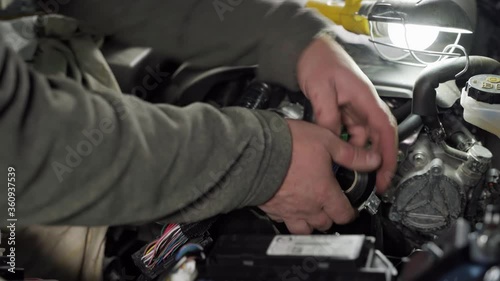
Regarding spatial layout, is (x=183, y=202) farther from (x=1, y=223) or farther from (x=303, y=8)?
(x=303, y=8)

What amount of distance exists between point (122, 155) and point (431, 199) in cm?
50

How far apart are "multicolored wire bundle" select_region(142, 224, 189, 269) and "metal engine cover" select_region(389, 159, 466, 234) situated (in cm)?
35

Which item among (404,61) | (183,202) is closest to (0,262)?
(183,202)

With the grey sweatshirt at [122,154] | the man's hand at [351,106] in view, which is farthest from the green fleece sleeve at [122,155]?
the man's hand at [351,106]

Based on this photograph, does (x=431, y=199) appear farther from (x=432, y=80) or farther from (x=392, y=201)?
(x=432, y=80)

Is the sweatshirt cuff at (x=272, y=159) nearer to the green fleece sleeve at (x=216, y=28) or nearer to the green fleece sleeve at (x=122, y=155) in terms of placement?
the green fleece sleeve at (x=122, y=155)

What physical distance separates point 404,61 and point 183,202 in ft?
1.91

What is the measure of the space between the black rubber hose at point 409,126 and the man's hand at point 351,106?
0.05 metres

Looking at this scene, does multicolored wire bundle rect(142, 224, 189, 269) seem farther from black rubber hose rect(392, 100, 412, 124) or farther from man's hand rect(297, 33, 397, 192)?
black rubber hose rect(392, 100, 412, 124)

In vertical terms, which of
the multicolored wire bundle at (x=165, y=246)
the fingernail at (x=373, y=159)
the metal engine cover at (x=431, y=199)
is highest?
the fingernail at (x=373, y=159)

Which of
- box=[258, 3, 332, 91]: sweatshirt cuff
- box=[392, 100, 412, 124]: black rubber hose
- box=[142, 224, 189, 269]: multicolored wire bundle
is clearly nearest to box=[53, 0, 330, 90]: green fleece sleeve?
box=[258, 3, 332, 91]: sweatshirt cuff

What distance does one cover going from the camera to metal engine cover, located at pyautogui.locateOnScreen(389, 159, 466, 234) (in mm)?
943

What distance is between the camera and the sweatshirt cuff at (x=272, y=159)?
0.79m

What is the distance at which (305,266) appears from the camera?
71 centimetres
